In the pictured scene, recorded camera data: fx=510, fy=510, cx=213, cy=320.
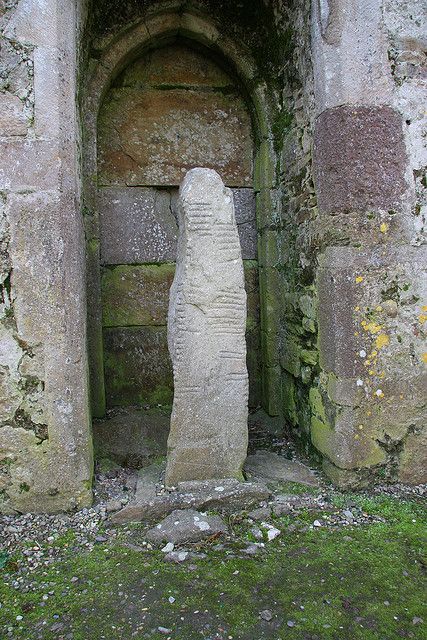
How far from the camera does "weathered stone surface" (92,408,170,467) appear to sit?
3617 millimetres

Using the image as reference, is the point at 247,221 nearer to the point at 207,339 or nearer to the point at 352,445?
the point at 207,339

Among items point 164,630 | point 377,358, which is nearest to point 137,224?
point 377,358

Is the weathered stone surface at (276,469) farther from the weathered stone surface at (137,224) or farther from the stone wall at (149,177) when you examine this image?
the weathered stone surface at (137,224)

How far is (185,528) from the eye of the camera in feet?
8.64

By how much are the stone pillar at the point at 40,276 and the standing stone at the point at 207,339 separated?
0.56m

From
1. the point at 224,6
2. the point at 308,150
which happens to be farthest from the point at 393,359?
the point at 224,6

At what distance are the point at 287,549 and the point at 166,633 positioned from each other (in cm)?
79

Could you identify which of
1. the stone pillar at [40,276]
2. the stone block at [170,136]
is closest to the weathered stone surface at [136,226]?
the stone block at [170,136]

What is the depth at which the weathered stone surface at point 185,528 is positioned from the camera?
2.61 m

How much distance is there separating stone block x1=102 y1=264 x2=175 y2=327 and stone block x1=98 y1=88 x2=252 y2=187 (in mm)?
691

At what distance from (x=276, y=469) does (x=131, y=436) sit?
3.60 ft

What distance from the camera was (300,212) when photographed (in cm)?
355

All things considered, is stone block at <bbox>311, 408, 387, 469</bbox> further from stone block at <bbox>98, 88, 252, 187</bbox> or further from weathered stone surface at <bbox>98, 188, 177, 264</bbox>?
stone block at <bbox>98, 88, 252, 187</bbox>

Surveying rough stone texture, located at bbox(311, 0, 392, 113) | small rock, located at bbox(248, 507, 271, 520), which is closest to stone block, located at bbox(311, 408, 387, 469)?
small rock, located at bbox(248, 507, 271, 520)
